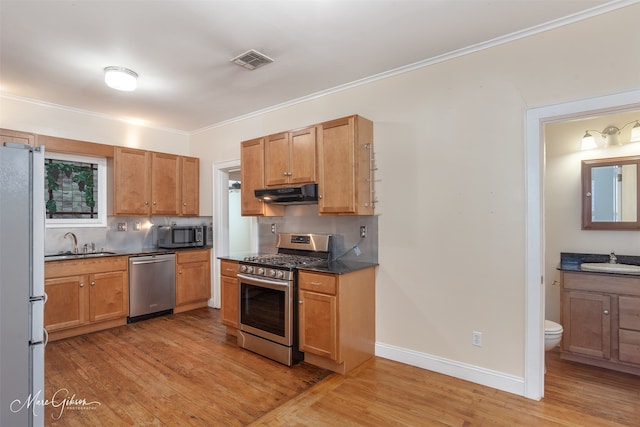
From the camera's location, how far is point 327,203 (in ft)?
10.7

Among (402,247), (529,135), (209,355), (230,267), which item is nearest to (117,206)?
(230,267)

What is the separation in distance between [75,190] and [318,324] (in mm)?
3712

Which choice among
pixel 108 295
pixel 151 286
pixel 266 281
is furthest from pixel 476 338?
pixel 108 295

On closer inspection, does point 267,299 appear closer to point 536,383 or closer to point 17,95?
point 536,383

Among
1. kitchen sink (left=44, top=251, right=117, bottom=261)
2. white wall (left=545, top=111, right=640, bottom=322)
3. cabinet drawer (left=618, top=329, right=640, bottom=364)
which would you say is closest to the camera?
cabinet drawer (left=618, top=329, right=640, bottom=364)

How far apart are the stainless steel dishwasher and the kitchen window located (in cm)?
85

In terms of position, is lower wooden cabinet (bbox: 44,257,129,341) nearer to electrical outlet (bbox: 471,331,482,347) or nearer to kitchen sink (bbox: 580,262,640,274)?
electrical outlet (bbox: 471,331,482,347)

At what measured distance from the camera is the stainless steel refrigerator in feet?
5.13

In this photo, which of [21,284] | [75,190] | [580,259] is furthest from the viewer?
[75,190]

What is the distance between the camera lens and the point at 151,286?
14.7 ft

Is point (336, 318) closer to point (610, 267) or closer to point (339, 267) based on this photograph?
point (339, 267)

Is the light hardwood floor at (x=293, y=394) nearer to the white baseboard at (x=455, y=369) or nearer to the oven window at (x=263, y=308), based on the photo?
the white baseboard at (x=455, y=369)

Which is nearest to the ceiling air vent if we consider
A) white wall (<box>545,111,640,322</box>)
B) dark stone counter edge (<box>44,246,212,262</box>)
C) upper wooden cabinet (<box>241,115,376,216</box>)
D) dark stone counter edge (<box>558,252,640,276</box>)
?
upper wooden cabinet (<box>241,115,376,216</box>)

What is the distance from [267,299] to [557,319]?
3087 millimetres
